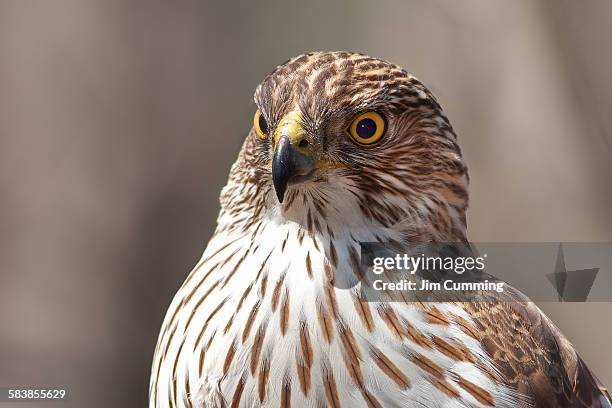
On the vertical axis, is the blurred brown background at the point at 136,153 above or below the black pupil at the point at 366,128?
above

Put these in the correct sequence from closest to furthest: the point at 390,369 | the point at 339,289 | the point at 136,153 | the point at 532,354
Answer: the point at 390,369 → the point at 339,289 → the point at 532,354 → the point at 136,153

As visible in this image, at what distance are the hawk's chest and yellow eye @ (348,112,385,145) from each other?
324 mm

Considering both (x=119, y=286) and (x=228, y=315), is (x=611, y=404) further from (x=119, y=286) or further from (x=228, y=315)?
(x=119, y=286)

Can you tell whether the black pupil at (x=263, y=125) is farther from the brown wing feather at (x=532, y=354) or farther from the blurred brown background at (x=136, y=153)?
the blurred brown background at (x=136, y=153)

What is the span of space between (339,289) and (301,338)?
0.68ft

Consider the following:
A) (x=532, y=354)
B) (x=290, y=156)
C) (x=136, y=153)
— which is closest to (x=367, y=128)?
(x=290, y=156)

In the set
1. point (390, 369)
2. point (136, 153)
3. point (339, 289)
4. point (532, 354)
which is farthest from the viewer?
point (136, 153)

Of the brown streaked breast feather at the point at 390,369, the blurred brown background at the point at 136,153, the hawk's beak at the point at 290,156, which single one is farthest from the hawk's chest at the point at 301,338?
the blurred brown background at the point at 136,153

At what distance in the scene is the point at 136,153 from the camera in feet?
24.1

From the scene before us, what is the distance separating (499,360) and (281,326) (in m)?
0.70

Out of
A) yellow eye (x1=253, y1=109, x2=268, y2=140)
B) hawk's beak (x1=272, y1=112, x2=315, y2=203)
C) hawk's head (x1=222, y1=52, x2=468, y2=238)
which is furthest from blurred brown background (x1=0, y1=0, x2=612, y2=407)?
hawk's beak (x1=272, y1=112, x2=315, y2=203)

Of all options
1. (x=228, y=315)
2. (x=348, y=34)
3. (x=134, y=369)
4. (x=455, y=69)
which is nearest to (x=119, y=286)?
(x=134, y=369)

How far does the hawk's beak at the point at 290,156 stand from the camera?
2.93m

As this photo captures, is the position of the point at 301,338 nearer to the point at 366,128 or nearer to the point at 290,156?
the point at 290,156
